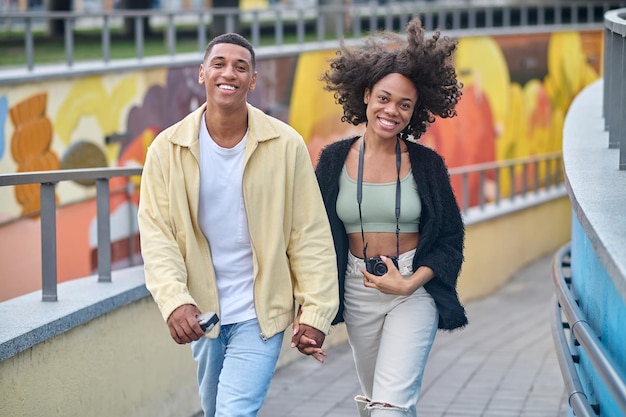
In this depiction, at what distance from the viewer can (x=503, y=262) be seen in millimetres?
17688

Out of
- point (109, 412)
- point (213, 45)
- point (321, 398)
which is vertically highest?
point (213, 45)

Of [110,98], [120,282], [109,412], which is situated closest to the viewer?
[109,412]

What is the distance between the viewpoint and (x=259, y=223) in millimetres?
4090

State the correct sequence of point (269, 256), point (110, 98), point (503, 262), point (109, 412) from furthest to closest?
point (503, 262)
point (110, 98)
point (109, 412)
point (269, 256)

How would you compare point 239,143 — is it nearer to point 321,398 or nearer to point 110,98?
point 321,398

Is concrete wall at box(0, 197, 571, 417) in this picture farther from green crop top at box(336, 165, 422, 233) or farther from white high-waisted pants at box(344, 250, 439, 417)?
green crop top at box(336, 165, 422, 233)

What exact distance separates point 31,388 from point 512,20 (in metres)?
26.3

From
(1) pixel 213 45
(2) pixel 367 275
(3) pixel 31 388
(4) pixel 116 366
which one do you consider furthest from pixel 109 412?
(1) pixel 213 45

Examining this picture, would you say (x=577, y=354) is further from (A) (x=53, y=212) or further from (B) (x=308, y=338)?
(A) (x=53, y=212)

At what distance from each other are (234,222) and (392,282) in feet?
2.05

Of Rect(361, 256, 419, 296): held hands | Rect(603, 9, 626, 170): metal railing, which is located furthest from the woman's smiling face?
Rect(603, 9, 626, 170): metal railing

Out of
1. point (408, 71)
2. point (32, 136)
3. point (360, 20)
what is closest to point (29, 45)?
point (32, 136)

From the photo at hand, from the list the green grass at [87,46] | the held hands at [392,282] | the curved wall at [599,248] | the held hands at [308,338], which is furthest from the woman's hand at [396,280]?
the green grass at [87,46]

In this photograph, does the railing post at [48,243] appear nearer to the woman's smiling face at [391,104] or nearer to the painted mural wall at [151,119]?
the painted mural wall at [151,119]
